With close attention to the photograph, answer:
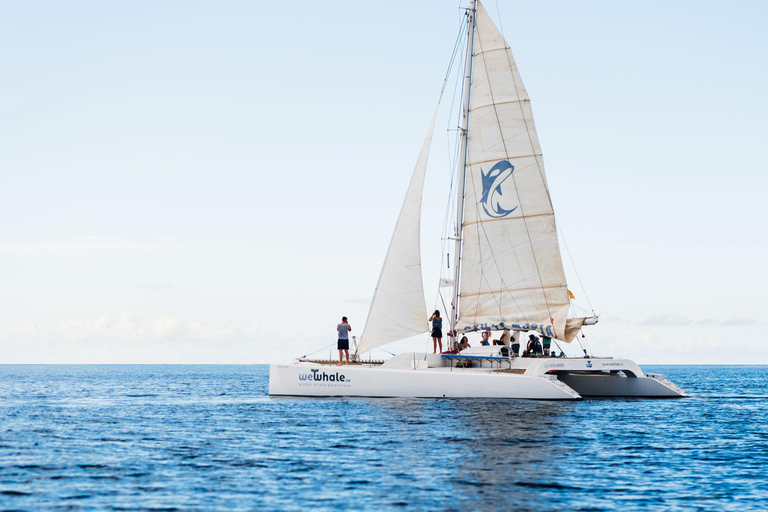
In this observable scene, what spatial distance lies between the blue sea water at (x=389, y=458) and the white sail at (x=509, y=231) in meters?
4.33

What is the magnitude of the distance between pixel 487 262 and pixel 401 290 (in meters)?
3.59

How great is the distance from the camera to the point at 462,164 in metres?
32.9

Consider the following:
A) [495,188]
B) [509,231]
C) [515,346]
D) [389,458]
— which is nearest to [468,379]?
[515,346]

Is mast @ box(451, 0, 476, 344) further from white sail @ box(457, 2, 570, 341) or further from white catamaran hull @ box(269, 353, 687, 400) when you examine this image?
white catamaran hull @ box(269, 353, 687, 400)

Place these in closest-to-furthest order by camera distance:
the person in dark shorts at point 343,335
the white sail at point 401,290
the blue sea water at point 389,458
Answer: the blue sea water at point 389,458, the white sail at point 401,290, the person in dark shorts at point 343,335

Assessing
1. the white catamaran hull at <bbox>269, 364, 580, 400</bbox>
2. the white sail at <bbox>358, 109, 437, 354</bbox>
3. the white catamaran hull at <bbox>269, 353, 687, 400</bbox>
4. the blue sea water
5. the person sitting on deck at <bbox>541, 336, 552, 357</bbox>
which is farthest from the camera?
the person sitting on deck at <bbox>541, 336, 552, 357</bbox>

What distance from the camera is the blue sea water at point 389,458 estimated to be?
1338cm

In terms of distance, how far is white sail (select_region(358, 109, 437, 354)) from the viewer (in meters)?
31.3

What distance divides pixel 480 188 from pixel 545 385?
8182mm

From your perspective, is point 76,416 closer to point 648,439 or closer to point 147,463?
point 147,463

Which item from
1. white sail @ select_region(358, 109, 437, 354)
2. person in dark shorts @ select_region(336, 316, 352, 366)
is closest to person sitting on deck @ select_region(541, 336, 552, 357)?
white sail @ select_region(358, 109, 437, 354)

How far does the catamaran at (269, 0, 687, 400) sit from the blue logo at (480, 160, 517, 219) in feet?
0.13

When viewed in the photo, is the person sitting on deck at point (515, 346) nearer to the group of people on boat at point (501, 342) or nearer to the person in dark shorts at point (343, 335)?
the group of people on boat at point (501, 342)

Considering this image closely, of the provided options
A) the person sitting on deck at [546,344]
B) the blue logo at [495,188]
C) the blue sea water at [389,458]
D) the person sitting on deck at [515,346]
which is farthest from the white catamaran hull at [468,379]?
the blue logo at [495,188]
